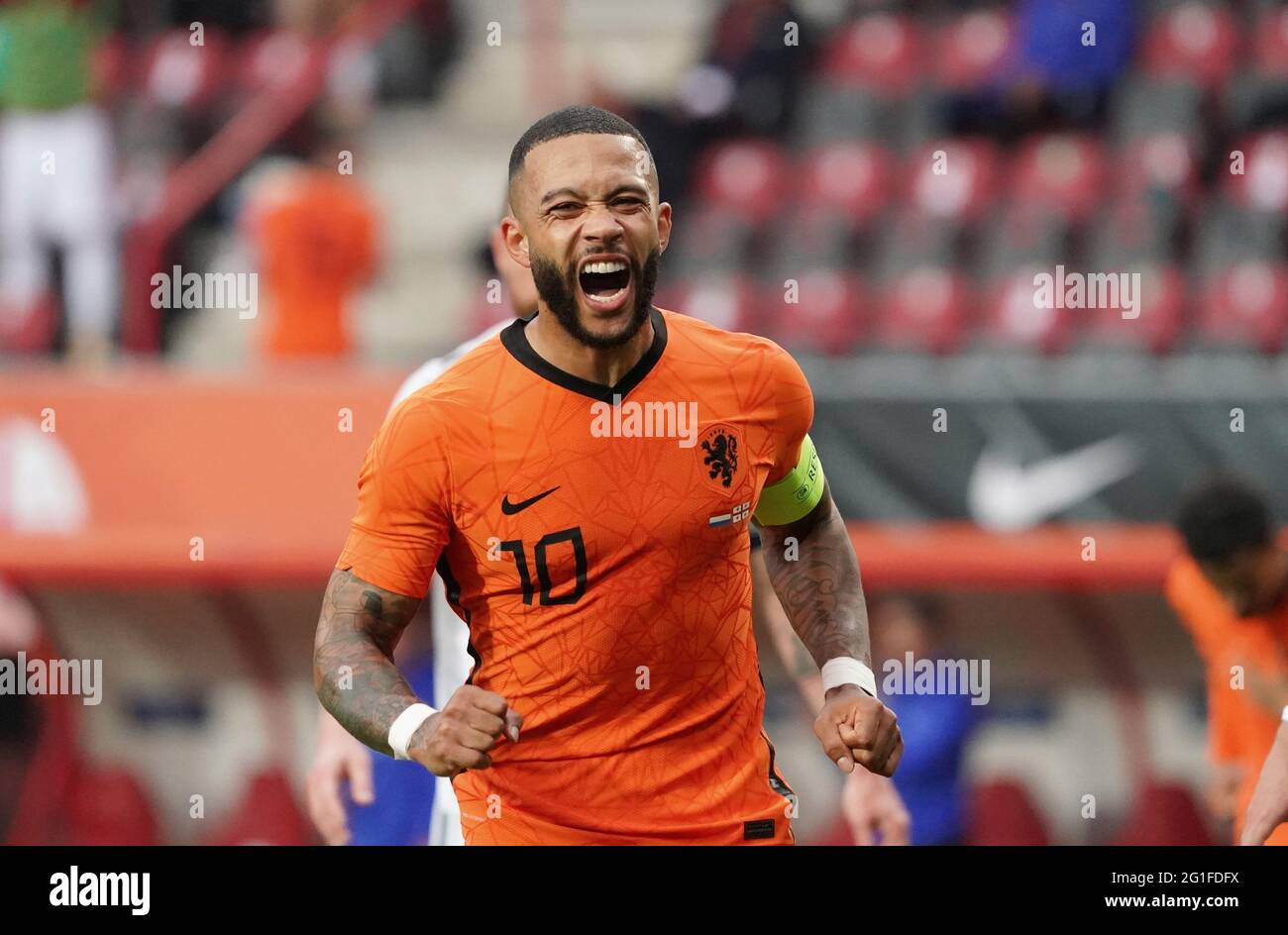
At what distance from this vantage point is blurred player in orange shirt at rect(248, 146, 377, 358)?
28.9 ft

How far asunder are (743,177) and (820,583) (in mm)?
6343

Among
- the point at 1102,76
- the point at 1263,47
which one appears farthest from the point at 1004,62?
the point at 1263,47

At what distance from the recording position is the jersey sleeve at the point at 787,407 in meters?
3.73

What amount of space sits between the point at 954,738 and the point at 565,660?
4.22 metres

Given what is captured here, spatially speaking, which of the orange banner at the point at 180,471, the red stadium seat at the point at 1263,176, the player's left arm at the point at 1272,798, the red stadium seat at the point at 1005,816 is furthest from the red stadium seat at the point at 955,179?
the player's left arm at the point at 1272,798

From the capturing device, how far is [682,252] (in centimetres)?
968

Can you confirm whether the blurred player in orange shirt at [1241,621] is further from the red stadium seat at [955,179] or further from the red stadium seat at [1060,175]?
the red stadium seat at [955,179]

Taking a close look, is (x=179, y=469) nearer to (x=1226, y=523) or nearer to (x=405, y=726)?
(x=1226, y=523)

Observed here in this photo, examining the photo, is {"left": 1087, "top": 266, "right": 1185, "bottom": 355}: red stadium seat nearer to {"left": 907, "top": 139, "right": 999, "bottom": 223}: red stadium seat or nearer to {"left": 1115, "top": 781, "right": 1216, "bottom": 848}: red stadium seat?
{"left": 907, "top": 139, "right": 999, "bottom": 223}: red stadium seat

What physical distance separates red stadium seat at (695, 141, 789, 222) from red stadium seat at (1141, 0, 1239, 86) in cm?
181

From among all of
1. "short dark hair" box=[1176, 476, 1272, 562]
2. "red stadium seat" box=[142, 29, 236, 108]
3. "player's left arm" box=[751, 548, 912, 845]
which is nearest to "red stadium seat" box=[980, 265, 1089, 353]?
"short dark hair" box=[1176, 476, 1272, 562]

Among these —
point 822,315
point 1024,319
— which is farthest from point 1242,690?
point 822,315

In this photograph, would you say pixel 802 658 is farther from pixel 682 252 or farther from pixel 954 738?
pixel 682 252

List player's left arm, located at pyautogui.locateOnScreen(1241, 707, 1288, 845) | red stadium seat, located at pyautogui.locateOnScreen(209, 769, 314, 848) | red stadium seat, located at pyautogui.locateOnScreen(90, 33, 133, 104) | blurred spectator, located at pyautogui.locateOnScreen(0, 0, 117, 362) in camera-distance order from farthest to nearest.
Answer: red stadium seat, located at pyautogui.locateOnScreen(90, 33, 133, 104), blurred spectator, located at pyautogui.locateOnScreen(0, 0, 117, 362), red stadium seat, located at pyautogui.locateOnScreen(209, 769, 314, 848), player's left arm, located at pyautogui.locateOnScreen(1241, 707, 1288, 845)
